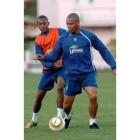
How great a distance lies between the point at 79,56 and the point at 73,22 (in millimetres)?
528

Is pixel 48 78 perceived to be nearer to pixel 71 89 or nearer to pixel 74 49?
pixel 71 89

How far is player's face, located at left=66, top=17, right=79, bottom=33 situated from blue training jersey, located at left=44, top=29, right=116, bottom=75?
89 mm

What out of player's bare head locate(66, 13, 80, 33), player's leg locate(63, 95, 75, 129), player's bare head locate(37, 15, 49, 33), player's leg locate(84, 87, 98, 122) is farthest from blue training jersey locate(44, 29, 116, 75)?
player's bare head locate(37, 15, 49, 33)

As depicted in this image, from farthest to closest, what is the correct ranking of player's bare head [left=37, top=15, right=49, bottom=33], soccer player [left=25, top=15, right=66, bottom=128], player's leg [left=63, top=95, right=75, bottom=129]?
soccer player [left=25, top=15, right=66, bottom=128], player's bare head [left=37, top=15, right=49, bottom=33], player's leg [left=63, top=95, right=75, bottom=129]

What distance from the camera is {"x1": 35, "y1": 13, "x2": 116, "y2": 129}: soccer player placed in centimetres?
1037

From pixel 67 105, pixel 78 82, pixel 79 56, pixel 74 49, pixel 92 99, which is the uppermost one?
pixel 74 49

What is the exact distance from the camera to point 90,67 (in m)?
10.6

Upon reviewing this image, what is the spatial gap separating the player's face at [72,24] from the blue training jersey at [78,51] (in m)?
0.09

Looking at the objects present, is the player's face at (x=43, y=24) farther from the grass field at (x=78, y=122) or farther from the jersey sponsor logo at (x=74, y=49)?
the grass field at (x=78, y=122)

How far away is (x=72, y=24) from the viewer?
33.7 ft

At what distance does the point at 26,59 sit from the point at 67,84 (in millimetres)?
29861

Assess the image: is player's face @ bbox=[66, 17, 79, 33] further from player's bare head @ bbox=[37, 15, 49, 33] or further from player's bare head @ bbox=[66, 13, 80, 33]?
player's bare head @ bbox=[37, 15, 49, 33]

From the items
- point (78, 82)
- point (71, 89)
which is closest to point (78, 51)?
point (78, 82)

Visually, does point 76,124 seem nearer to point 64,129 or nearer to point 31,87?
point 64,129
